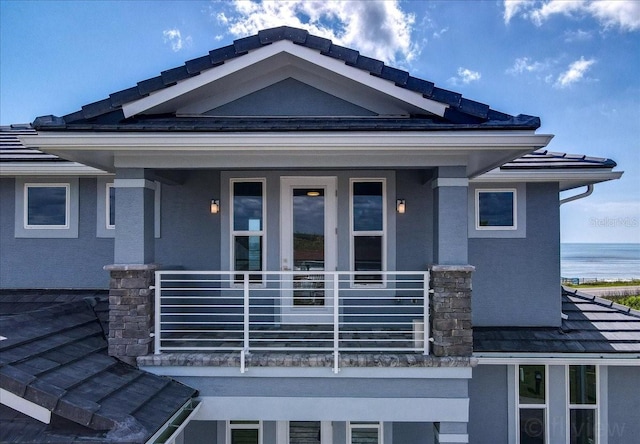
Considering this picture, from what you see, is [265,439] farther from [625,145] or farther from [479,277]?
[625,145]

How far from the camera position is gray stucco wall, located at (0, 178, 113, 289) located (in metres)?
7.38

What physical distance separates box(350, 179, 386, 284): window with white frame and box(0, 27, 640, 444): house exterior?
4 centimetres

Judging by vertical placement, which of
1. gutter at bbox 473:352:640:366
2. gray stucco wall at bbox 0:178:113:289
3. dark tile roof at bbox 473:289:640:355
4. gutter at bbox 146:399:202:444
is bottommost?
gutter at bbox 146:399:202:444

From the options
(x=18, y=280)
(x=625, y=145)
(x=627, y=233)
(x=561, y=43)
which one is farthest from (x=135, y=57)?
(x=625, y=145)

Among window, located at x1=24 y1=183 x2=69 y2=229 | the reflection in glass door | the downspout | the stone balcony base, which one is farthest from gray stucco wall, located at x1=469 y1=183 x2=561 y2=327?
window, located at x1=24 y1=183 x2=69 y2=229

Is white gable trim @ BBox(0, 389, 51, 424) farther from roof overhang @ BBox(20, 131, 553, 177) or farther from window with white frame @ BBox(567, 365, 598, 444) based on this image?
window with white frame @ BBox(567, 365, 598, 444)

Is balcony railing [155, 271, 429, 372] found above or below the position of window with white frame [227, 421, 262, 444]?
above

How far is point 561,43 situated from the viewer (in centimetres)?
2166

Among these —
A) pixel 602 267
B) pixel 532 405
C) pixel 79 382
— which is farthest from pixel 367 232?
pixel 602 267

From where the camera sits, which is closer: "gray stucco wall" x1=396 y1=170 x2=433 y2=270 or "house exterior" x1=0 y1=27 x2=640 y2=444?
"house exterior" x1=0 y1=27 x2=640 y2=444

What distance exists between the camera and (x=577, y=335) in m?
6.64

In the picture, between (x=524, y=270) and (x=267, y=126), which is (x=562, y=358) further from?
(x=267, y=126)

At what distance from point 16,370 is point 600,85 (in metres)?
32.1

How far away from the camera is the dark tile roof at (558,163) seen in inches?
268
